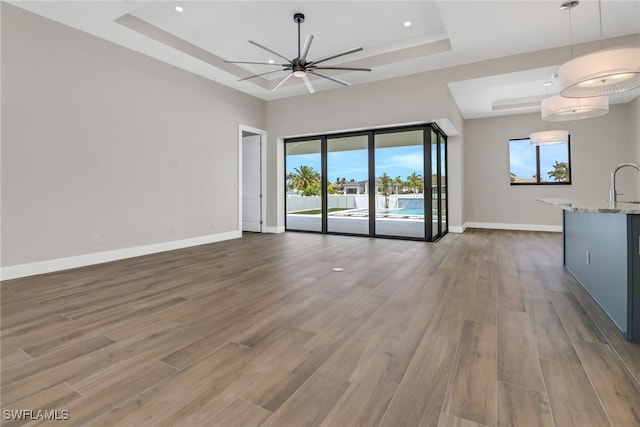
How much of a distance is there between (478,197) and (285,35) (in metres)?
6.59

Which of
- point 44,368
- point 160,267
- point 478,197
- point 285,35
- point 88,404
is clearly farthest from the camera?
point 478,197

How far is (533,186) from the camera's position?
7879mm

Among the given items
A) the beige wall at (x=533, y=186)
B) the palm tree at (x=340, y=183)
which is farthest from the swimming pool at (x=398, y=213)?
the beige wall at (x=533, y=186)

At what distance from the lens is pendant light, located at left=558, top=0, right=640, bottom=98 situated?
2.51m

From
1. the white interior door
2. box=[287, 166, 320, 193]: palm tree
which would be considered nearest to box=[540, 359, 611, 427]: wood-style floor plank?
box=[287, 166, 320, 193]: palm tree

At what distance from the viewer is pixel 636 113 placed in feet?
21.1

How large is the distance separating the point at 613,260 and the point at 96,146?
5963 mm

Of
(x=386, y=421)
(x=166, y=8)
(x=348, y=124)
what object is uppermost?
(x=166, y=8)

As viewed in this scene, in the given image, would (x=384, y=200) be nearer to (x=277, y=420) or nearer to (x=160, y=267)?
(x=160, y=267)

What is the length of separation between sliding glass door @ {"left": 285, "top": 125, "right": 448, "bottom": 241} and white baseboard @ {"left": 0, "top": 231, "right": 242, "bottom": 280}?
2694 mm

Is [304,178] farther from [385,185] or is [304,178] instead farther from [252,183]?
[385,185]

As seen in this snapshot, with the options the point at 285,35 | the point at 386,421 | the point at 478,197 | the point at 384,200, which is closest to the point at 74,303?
the point at 386,421

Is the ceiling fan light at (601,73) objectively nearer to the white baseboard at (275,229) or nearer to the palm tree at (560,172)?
the palm tree at (560,172)

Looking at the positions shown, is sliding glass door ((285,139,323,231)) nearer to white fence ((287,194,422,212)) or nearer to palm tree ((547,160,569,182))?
white fence ((287,194,422,212))
